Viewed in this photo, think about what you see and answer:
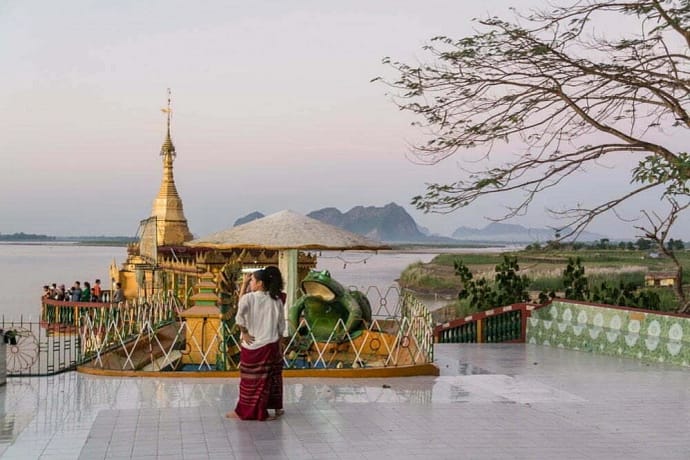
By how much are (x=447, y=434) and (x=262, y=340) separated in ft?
5.83

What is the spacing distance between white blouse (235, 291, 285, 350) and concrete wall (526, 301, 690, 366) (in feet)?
20.2

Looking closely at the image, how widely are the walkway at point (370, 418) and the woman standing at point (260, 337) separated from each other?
24cm

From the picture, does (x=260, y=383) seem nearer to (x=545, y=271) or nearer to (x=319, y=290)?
(x=319, y=290)

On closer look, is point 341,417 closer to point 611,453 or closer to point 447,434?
point 447,434

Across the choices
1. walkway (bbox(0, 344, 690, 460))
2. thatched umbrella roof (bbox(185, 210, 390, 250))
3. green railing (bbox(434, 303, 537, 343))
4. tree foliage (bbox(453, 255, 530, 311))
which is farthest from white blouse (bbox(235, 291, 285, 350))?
tree foliage (bbox(453, 255, 530, 311))

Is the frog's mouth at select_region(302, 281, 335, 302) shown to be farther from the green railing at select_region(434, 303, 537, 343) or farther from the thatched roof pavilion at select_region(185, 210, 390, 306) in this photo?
the green railing at select_region(434, 303, 537, 343)

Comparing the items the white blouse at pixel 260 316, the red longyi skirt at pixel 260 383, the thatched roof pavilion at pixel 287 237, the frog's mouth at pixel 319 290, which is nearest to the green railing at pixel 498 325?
the thatched roof pavilion at pixel 287 237

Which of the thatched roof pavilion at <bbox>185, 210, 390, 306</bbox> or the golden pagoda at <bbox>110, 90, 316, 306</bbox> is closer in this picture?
the thatched roof pavilion at <bbox>185, 210, 390, 306</bbox>

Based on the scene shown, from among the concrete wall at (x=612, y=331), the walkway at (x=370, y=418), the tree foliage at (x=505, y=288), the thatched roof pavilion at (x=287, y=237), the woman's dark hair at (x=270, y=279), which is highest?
the thatched roof pavilion at (x=287, y=237)

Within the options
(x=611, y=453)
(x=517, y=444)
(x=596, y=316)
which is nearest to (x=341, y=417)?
(x=517, y=444)

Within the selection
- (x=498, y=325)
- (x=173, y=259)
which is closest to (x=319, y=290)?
(x=498, y=325)

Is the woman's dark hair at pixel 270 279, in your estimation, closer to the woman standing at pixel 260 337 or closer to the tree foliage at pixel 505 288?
the woman standing at pixel 260 337

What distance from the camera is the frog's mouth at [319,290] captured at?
12656 mm

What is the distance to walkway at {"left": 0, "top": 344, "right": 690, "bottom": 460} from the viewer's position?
21.1ft
